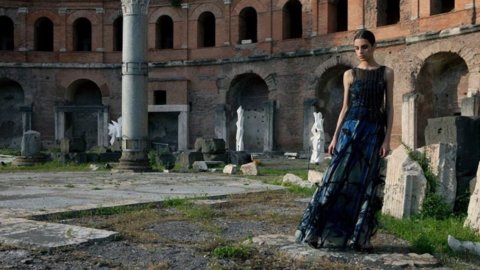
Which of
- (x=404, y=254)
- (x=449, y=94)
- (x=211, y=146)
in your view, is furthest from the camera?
(x=449, y=94)

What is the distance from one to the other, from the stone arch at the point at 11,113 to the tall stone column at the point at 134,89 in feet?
54.8

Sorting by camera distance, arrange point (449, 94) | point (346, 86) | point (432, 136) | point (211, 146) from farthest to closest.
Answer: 1. point (449, 94)
2. point (211, 146)
3. point (432, 136)
4. point (346, 86)

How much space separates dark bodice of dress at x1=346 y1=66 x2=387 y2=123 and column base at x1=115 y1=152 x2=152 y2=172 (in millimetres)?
11320

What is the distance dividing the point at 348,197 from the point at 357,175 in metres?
0.18

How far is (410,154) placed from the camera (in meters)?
6.68

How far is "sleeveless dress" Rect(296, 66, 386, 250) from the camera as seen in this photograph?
4.54m

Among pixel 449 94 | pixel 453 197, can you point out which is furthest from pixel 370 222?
pixel 449 94

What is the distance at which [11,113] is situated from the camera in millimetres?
30375

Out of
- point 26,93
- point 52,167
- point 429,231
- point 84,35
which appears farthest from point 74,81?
point 429,231

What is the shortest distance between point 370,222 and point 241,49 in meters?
23.4

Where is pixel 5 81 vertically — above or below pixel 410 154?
above

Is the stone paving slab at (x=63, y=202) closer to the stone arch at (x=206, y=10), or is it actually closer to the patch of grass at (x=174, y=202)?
the patch of grass at (x=174, y=202)

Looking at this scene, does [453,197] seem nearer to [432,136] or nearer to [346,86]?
[432,136]

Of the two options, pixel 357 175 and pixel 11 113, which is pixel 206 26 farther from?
pixel 357 175
